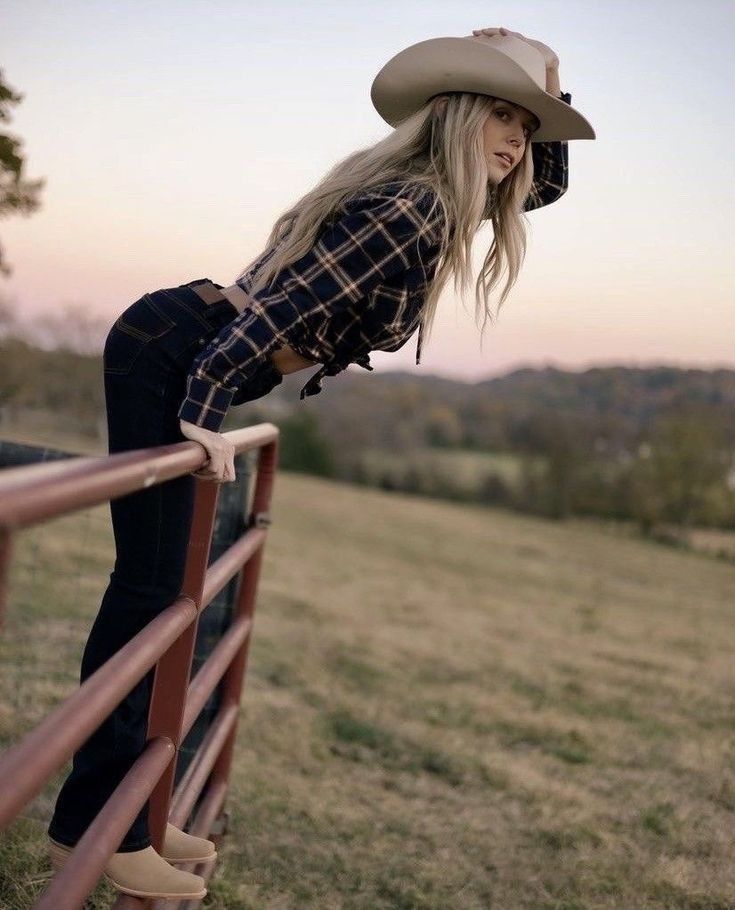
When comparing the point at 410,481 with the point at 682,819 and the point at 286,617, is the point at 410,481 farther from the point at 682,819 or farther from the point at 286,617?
the point at 682,819

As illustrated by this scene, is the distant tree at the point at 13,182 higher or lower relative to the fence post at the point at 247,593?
higher

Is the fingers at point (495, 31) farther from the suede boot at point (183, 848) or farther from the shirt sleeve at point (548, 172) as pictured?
the suede boot at point (183, 848)

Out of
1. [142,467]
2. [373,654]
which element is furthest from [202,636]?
[373,654]

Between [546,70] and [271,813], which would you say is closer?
[546,70]

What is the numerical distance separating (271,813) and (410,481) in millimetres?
33496

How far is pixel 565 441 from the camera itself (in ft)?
113

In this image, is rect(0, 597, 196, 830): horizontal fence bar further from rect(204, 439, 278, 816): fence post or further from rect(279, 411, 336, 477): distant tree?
rect(279, 411, 336, 477): distant tree

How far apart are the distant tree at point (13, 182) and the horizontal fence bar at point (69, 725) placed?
2640 mm

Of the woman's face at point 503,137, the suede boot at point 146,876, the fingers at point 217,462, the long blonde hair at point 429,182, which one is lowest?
the suede boot at point 146,876

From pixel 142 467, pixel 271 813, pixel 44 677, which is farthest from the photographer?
pixel 44 677

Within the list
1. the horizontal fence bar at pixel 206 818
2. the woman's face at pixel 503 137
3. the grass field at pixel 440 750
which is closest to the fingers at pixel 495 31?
the woman's face at pixel 503 137

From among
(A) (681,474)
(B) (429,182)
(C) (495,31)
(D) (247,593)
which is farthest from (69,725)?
(A) (681,474)

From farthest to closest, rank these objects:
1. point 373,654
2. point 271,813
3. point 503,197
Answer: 1. point 373,654
2. point 271,813
3. point 503,197

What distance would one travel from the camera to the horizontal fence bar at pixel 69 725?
105 cm
